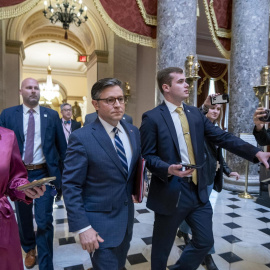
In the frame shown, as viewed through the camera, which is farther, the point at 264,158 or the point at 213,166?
the point at 213,166

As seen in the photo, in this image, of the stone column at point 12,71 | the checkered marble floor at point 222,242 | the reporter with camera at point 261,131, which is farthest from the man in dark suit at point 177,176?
the stone column at point 12,71

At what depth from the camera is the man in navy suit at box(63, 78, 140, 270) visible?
1.79m

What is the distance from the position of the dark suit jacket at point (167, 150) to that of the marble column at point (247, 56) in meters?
4.77

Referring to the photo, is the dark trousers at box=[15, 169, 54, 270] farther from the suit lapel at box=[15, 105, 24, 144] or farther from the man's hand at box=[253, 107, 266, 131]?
the man's hand at box=[253, 107, 266, 131]

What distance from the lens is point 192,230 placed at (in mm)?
2414

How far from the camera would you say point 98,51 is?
11.1 metres

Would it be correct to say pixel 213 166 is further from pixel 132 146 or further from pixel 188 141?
pixel 132 146

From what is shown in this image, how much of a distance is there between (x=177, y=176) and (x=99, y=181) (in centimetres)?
76

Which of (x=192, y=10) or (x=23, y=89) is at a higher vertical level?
(x=192, y=10)

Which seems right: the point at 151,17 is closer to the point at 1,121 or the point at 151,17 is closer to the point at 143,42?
the point at 143,42

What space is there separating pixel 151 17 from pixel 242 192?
15.1 feet

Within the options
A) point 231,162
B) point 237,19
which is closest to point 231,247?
point 231,162

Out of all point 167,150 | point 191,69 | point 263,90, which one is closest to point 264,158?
point 167,150

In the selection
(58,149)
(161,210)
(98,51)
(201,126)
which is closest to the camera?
(161,210)
